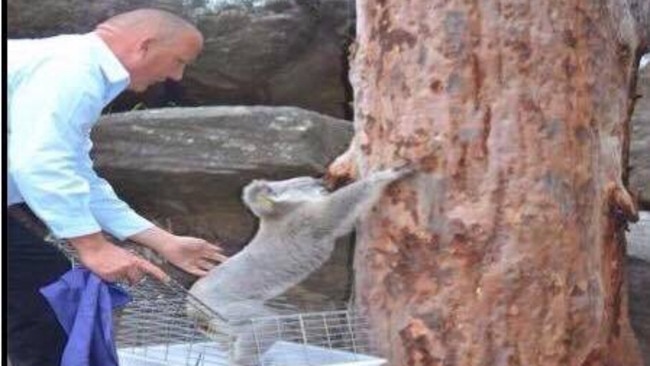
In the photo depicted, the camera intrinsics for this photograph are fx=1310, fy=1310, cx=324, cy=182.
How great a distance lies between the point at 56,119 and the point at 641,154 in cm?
311

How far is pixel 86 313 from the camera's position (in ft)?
10.8

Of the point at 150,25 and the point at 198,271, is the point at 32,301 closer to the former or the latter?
the point at 198,271

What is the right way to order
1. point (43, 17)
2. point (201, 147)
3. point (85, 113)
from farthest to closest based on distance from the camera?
point (43, 17) < point (201, 147) < point (85, 113)

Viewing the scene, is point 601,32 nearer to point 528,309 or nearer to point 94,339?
point 528,309

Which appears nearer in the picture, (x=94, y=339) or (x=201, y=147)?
(x=94, y=339)

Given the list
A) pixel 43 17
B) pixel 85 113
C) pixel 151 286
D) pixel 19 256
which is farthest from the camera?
pixel 43 17

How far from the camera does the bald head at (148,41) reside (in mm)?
3395

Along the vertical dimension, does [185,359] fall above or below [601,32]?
below

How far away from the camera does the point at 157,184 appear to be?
5168 millimetres

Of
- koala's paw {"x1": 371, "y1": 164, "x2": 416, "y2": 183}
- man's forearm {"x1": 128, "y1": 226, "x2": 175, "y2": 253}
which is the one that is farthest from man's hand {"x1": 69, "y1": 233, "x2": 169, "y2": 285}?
koala's paw {"x1": 371, "y1": 164, "x2": 416, "y2": 183}

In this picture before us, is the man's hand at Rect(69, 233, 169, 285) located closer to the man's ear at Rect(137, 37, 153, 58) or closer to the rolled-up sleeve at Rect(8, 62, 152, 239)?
the rolled-up sleeve at Rect(8, 62, 152, 239)

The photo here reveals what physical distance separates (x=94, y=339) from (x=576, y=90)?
1.38m

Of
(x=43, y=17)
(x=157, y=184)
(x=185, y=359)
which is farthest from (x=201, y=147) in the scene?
(x=185, y=359)

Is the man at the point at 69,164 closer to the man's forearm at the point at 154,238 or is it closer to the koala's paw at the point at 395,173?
the man's forearm at the point at 154,238
